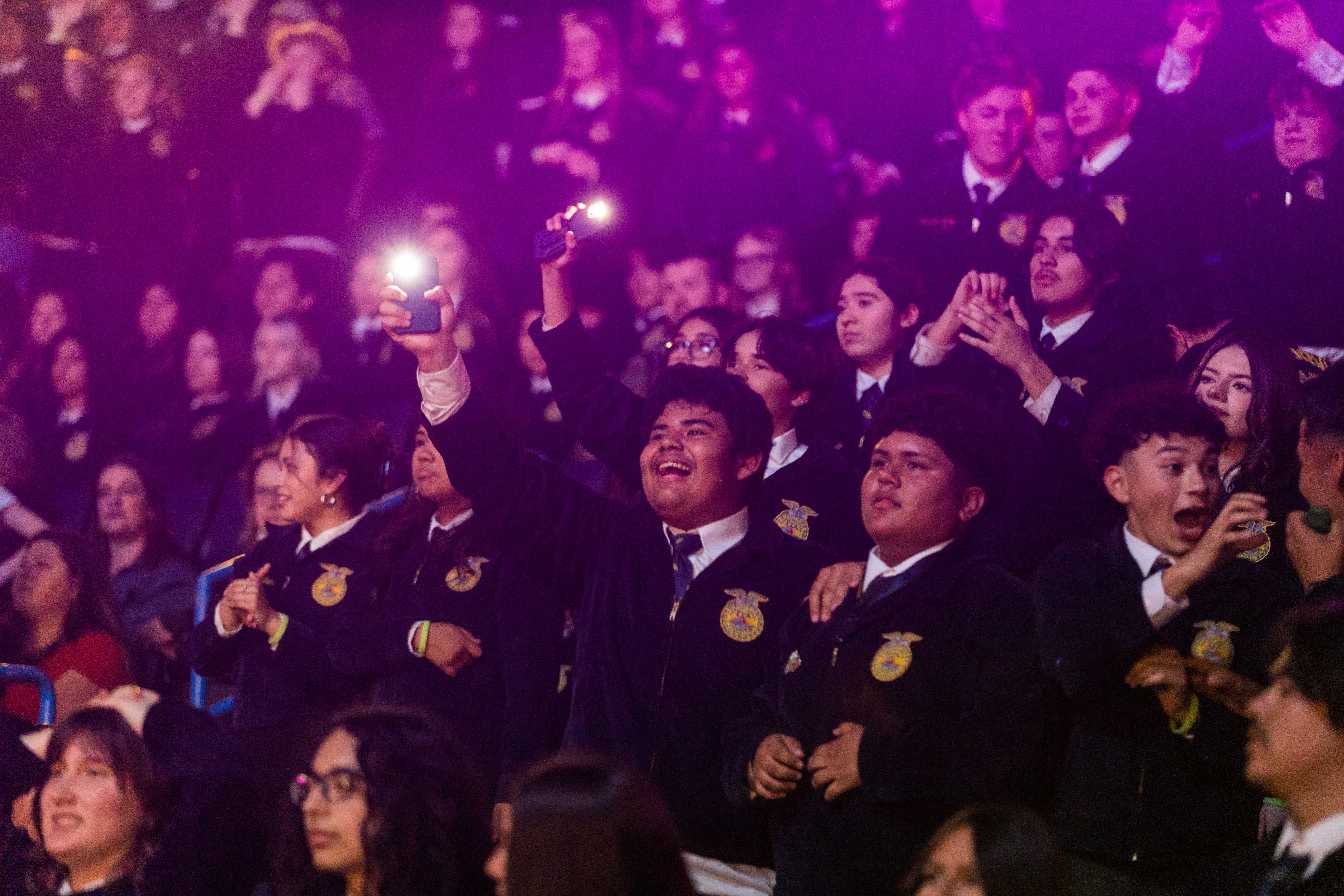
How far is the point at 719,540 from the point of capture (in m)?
3.19

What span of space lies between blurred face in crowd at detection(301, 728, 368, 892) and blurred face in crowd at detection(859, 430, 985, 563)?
1.13m

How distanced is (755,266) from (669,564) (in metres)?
1.95

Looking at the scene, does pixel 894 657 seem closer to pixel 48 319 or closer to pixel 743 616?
pixel 743 616

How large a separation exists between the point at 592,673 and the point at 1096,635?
111 centimetres

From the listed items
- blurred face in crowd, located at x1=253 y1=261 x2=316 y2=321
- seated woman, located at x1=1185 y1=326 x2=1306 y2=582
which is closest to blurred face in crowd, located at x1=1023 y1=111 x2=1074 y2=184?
seated woman, located at x1=1185 y1=326 x2=1306 y2=582

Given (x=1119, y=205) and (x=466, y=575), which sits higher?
(x=1119, y=205)

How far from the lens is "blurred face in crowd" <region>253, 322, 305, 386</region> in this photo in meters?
5.83

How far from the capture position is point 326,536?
3961 mm

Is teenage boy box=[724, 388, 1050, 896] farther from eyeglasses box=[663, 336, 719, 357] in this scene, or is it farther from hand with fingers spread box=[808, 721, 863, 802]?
eyeglasses box=[663, 336, 719, 357]

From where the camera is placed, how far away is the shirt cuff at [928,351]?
378 centimetres

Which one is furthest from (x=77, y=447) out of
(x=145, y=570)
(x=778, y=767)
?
(x=778, y=767)

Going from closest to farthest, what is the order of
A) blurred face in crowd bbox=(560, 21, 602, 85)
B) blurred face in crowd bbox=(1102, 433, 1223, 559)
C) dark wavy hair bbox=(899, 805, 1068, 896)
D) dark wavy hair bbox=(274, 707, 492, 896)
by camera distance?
dark wavy hair bbox=(899, 805, 1068, 896) < dark wavy hair bbox=(274, 707, 492, 896) < blurred face in crowd bbox=(1102, 433, 1223, 559) < blurred face in crowd bbox=(560, 21, 602, 85)

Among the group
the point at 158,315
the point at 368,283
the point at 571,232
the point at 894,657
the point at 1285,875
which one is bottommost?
the point at 1285,875

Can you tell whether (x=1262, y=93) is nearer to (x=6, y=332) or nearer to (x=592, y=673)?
(x=592, y=673)
